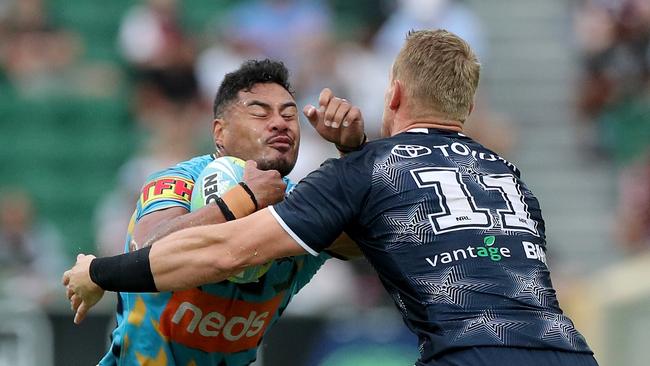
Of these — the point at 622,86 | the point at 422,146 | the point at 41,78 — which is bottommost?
the point at 422,146

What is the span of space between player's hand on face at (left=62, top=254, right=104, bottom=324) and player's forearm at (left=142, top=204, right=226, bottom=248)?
271mm

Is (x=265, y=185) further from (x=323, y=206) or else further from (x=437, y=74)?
(x=437, y=74)

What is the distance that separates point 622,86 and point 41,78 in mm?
6203

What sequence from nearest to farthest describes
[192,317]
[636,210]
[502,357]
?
[502,357]
[192,317]
[636,210]

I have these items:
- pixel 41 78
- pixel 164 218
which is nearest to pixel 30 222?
pixel 41 78

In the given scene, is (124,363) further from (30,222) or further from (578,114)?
(578,114)

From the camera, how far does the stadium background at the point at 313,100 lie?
11.7m

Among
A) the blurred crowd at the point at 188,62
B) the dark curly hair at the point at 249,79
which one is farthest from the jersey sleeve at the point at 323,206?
the blurred crowd at the point at 188,62

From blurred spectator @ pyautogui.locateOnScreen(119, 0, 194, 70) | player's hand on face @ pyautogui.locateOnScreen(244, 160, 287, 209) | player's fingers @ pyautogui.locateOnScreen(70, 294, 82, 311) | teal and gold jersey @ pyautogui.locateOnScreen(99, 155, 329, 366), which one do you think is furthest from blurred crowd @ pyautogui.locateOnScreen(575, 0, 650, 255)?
player's fingers @ pyautogui.locateOnScreen(70, 294, 82, 311)

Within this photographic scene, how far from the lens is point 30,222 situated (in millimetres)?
12102

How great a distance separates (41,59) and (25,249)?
271 cm

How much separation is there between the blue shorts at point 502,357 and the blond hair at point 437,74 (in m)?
1.04

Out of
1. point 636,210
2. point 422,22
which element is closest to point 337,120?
point 636,210

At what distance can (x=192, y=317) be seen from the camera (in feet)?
19.1
